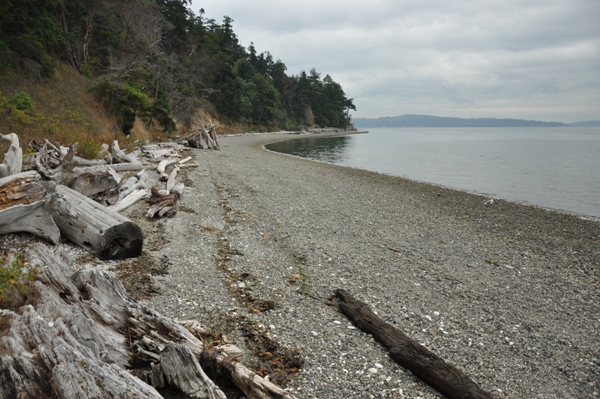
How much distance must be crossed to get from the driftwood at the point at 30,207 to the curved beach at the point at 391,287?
1940 mm

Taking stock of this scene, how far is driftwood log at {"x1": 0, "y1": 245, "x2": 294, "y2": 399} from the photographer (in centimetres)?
284

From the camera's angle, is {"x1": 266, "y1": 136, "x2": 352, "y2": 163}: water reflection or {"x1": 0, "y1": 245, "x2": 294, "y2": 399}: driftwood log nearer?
{"x1": 0, "y1": 245, "x2": 294, "y2": 399}: driftwood log

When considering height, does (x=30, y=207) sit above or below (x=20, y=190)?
below

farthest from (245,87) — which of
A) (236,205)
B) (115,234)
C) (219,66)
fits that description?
(115,234)

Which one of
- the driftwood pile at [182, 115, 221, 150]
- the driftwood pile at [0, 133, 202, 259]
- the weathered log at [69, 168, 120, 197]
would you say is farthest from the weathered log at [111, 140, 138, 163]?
the driftwood pile at [182, 115, 221, 150]

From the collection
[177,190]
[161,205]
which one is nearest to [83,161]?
[177,190]

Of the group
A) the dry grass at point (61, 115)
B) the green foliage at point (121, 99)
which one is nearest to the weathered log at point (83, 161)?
the dry grass at point (61, 115)

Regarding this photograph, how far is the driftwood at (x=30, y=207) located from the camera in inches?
243

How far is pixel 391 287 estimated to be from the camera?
7184 millimetres

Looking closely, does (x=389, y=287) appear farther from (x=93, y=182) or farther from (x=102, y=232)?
(x=93, y=182)

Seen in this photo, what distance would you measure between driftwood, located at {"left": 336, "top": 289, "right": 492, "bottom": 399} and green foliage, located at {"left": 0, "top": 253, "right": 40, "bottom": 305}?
4091mm

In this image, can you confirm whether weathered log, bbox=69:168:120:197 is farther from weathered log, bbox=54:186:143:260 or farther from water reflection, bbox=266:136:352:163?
water reflection, bbox=266:136:352:163

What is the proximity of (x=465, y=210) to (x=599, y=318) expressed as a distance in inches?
372

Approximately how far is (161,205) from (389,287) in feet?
20.1
